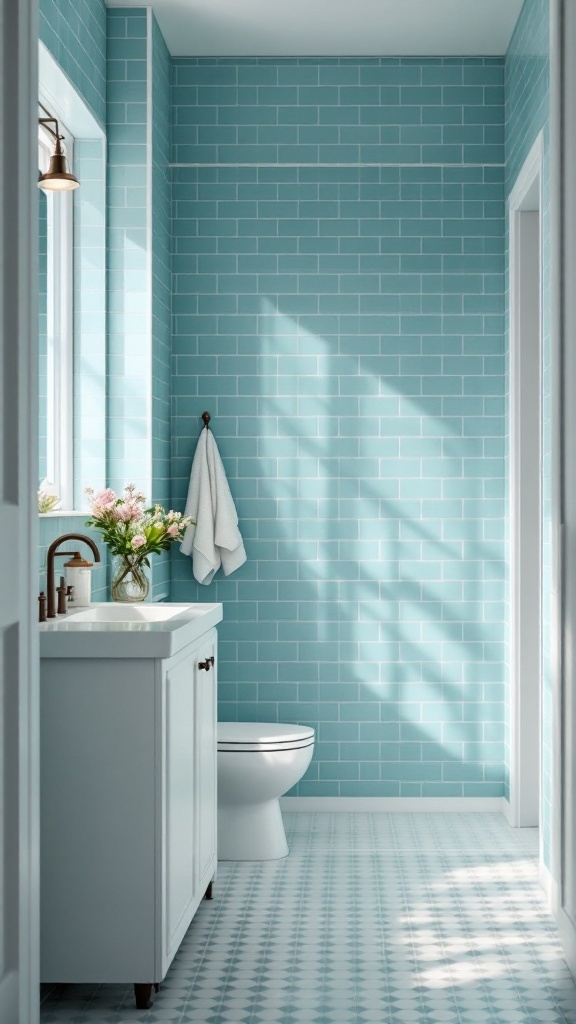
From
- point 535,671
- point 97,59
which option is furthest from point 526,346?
point 97,59

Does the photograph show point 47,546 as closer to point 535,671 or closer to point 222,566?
point 222,566

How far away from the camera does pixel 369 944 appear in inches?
119

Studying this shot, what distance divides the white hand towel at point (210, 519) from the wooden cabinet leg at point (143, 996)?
207cm

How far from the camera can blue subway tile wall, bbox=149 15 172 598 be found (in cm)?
414

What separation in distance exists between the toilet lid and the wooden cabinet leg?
1195 mm

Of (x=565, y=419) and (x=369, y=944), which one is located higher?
(x=565, y=419)

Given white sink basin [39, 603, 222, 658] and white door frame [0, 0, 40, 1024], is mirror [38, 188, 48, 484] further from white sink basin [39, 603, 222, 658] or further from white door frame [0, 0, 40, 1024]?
white door frame [0, 0, 40, 1024]

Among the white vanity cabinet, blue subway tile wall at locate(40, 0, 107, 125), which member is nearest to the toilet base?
the white vanity cabinet

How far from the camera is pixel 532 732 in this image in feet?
13.9

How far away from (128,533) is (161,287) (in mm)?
1243

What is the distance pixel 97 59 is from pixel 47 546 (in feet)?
6.19

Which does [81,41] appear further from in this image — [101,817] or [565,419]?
[101,817]

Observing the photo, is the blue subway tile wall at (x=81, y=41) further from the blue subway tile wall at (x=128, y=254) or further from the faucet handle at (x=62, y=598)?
the faucet handle at (x=62, y=598)

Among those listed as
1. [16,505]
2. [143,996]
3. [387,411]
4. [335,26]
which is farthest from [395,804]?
[335,26]
